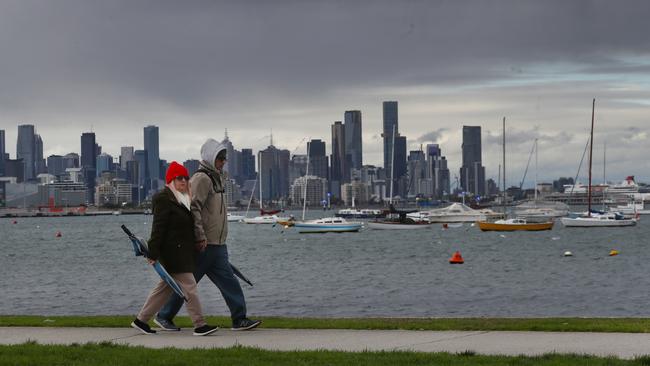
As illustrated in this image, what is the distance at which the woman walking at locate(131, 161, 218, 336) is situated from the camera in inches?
545

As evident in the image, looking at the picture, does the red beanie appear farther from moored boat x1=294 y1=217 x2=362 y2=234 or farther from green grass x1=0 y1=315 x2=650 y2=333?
moored boat x1=294 y1=217 x2=362 y2=234

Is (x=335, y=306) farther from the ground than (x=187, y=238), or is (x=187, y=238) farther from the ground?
(x=187, y=238)

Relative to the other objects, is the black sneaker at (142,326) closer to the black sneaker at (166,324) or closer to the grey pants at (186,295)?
the grey pants at (186,295)

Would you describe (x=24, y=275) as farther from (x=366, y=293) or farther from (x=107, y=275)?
(x=366, y=293)

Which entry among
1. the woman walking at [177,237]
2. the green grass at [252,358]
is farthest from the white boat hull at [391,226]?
the green grass at [252,358]

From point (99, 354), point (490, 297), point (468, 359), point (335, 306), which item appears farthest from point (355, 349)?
point (490, 297)

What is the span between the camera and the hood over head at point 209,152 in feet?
47.0

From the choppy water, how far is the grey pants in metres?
18.3

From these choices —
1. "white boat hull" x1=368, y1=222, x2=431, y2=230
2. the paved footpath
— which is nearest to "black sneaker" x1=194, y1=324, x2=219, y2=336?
the paved footpath

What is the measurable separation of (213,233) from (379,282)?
3476cm

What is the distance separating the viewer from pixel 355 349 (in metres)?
12.2

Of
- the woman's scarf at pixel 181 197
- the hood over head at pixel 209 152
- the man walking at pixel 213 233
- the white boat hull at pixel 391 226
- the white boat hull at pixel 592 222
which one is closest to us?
the woman's scarf at pixel 181 197

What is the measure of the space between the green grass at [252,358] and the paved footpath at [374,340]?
57 centimetres

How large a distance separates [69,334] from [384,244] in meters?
83.1
